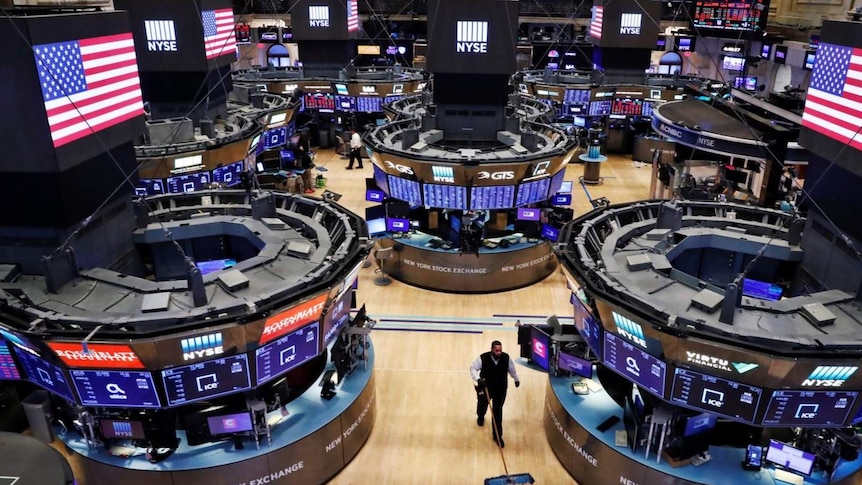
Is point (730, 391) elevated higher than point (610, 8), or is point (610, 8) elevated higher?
point (610, 8)

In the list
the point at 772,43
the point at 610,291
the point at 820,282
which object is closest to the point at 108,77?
the point at 610,291

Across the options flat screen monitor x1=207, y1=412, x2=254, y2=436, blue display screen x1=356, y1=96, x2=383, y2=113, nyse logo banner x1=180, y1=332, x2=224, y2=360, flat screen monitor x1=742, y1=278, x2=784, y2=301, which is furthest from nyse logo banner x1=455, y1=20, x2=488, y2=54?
blue display screen x1=356, y1=96, x2=383, y2=113

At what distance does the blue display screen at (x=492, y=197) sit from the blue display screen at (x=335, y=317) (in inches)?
246

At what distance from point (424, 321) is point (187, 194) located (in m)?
5.94

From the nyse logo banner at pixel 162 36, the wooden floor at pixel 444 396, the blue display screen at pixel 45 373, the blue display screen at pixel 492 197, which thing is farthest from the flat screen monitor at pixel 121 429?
the nyse logo banner at pixel 162 36

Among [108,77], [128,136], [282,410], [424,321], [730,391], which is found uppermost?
[108,77]

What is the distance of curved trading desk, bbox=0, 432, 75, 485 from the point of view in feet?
21.1

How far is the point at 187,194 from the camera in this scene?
12.9 metres

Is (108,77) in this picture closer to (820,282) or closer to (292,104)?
(820,282)

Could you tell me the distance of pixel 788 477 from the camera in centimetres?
821

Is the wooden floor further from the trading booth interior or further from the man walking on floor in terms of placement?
the man walking on floor

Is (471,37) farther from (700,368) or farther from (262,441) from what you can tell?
(262,441)

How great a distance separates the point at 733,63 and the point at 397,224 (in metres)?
28.5

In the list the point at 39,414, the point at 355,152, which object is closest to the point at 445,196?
the point at 39,414
